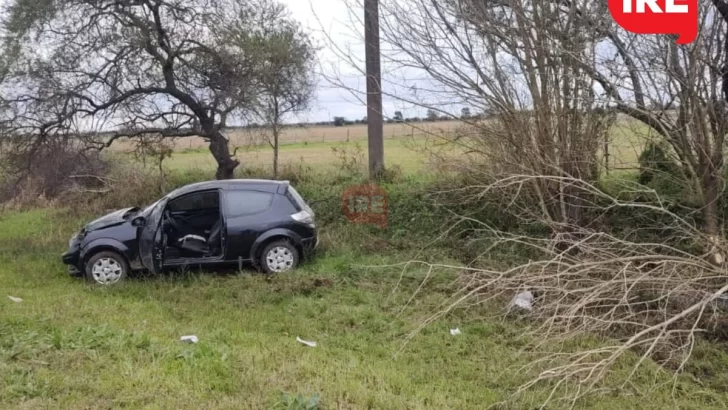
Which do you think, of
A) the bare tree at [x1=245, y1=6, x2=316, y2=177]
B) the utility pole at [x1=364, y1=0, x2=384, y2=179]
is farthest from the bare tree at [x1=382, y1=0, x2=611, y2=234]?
the bare tree at [x1=245, y1=6, x2=316, y2=177]

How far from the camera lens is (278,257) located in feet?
27.2

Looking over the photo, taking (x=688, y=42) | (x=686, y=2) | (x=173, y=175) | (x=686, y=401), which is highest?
(x=686, y=2)

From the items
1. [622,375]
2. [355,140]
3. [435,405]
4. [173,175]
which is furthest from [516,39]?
[173,175]

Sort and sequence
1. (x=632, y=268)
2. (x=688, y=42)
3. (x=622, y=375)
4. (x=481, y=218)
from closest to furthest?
(x=622, y=375), (x=632, y=268), (x=688, y=42), (x=481, y=218)

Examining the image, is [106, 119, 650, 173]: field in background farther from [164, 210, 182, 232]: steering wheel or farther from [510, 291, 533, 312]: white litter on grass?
[164, 210, 182, 232]: steering wheel

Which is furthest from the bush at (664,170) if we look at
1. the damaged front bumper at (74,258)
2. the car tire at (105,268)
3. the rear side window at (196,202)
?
the damaged front bumper at (74,258)

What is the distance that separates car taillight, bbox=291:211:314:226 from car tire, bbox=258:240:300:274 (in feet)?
1.26

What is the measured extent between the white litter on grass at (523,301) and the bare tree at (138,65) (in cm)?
793

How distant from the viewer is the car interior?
8.28 meters

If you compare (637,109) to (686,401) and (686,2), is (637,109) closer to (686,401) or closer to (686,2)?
(686,2)

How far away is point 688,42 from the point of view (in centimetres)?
614

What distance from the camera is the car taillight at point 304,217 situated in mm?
8422

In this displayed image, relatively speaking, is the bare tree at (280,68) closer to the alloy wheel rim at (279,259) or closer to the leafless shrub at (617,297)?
the alloy wheel rim at (279,259)

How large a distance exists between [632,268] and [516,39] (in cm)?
382
